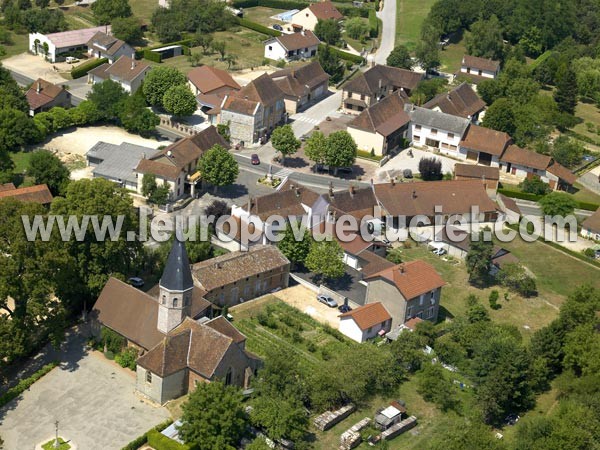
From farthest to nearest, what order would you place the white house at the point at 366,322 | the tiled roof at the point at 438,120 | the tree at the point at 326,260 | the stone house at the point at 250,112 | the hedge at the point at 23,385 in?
the tiled roof at the point at 438,120
the stone house at the point at 250,112
the tree at the point at 326,260
the white house at the point at 366,322
the hedge at the point at 23,385

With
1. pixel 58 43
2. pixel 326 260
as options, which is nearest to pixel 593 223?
pixel 326 260

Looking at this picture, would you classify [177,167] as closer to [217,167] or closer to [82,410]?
[217,167]

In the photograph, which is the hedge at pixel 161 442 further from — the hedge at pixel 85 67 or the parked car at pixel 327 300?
the hedge at pixel 85 67

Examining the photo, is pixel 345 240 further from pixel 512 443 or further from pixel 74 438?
pixel 74 438

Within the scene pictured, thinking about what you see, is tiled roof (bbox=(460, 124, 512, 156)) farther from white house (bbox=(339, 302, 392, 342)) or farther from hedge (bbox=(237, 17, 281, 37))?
hedge (bbox=(237, 17, 281, 37))

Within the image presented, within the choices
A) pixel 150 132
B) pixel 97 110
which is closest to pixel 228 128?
pixel 150 132

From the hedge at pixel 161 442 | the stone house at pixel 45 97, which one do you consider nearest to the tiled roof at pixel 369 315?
the hedge at pixel 161 442
